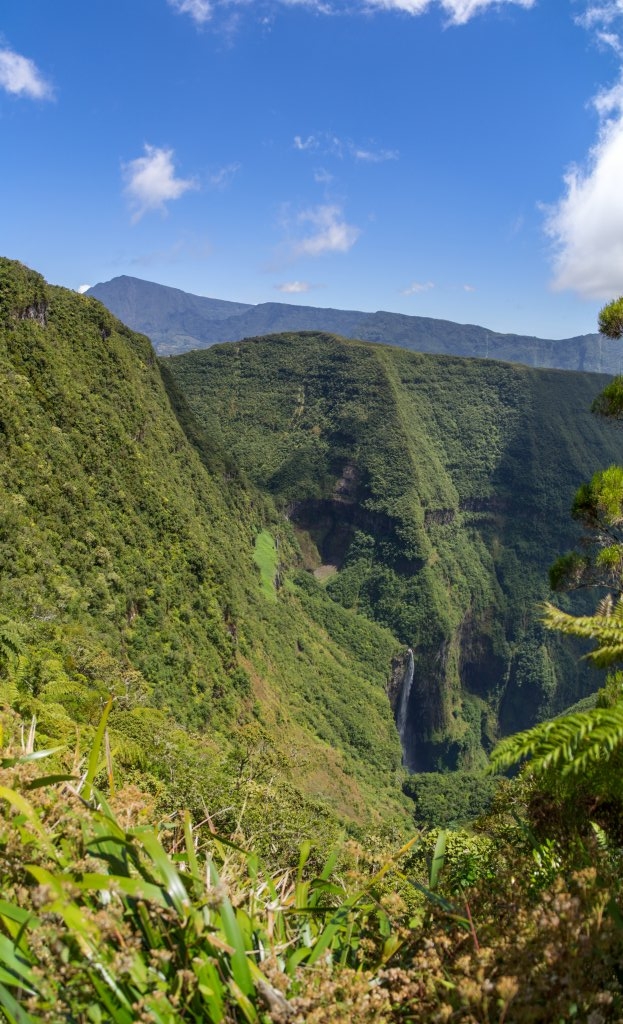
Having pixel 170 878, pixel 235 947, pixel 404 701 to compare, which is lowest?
pixel 404 701

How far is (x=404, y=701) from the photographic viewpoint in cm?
7606

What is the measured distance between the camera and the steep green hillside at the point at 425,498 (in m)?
85.0

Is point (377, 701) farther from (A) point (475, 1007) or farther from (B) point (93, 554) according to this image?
(A) point (475, 1007)

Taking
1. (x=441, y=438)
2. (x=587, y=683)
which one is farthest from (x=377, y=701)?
(x=441, y=438)

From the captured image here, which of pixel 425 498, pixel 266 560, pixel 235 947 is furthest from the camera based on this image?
pixel 425 498

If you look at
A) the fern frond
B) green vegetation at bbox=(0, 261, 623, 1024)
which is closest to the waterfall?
green vegetation at bbox=(0, 261, 623, 1024)

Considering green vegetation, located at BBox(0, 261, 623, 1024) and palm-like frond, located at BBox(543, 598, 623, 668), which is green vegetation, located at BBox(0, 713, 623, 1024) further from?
palm-like frond, located at BBox(543, 598, 623, 668)

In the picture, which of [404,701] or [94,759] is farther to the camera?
[404,701]

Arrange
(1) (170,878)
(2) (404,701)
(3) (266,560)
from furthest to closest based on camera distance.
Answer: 1. (2) (404,701)
2. (3) (266,560)
3. (1) (170,878)

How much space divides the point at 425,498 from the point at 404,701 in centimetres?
3227

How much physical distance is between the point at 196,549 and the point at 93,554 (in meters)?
9.84

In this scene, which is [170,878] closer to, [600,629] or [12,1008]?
[12,1008]

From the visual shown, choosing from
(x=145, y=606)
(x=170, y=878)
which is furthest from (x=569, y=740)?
(x=145, y=606)

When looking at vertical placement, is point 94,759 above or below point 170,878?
above
